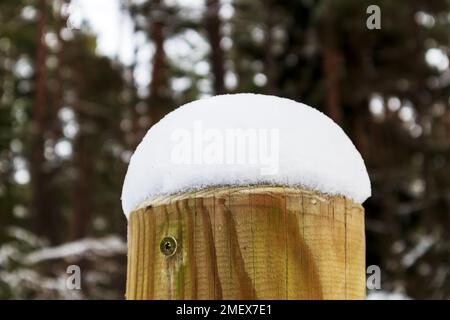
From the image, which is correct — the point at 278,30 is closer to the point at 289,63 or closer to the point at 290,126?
the point at 289,63

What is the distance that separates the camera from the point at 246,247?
42.9 inches

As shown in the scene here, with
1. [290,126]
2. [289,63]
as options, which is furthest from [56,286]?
[290,126]

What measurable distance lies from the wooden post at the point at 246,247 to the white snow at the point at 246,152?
0.10 ft

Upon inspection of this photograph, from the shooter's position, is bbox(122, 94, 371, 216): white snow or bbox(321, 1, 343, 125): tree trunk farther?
bbox(321, 1, 343, 125): tree trunk

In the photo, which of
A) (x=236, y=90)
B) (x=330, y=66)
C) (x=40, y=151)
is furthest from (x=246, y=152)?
(x=40, y=151)

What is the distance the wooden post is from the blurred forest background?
26.0ft

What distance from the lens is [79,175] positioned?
1895cm

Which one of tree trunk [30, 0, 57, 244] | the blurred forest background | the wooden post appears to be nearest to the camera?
the wooden post

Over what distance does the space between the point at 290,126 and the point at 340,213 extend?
17cm

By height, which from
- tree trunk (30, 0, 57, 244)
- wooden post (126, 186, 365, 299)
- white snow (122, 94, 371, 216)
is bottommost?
wooden post (126, 186, 365, 299)

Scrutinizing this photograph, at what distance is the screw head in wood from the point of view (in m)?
1.12

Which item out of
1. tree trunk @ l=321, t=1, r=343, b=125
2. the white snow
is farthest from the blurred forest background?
the white snow

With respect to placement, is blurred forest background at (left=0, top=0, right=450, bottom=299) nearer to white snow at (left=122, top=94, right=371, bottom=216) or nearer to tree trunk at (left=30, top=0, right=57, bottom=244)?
tree trunk at (left=30, top=0, right=57, bottom=244)
